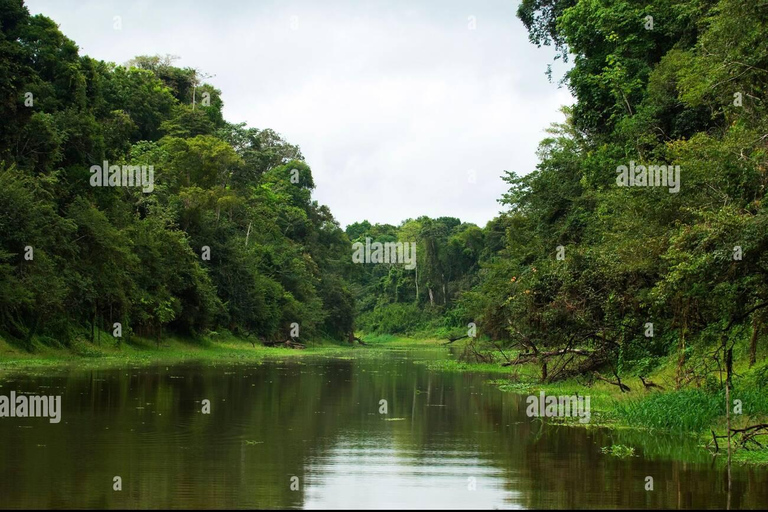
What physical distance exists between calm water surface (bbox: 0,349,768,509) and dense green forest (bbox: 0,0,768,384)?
3434 mm

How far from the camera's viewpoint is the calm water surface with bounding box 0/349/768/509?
9.78 m

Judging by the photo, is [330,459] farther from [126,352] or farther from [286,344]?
[286,344]

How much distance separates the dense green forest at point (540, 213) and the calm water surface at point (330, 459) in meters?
3.43

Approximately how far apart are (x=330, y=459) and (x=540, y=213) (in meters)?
25.9

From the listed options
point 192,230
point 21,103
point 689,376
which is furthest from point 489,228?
point 689,376

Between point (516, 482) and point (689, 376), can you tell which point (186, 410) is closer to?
point (516, 482)

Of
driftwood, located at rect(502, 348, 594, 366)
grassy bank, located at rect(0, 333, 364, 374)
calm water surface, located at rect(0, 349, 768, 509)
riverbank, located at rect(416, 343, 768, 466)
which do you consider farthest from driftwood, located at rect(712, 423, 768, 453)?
grassy bank, located at rect(0, 333, 364, 374)

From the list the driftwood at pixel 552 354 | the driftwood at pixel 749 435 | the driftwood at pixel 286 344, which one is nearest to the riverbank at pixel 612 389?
the driftwood at pixel 749 435

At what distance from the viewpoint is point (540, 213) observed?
36.9 metres

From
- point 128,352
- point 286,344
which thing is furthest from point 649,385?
point 286,344

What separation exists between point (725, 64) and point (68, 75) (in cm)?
3718

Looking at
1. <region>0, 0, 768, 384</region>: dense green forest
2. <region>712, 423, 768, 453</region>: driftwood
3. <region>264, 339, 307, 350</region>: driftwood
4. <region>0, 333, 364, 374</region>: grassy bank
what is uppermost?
<region>0, 0, 768, 384</region>: dense green forest

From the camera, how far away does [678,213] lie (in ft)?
54.4

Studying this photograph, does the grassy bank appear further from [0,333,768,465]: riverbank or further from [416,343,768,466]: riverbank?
[416,343,768,466]: riverbank
